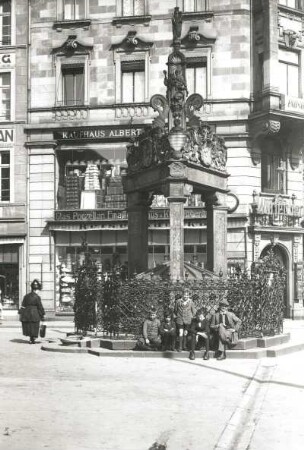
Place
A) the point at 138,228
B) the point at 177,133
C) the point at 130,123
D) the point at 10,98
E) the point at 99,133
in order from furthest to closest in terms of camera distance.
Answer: the point at 10,98 → the point at 99,133 → the point at 130,123 → the point at 138,228 → the point at 177,133

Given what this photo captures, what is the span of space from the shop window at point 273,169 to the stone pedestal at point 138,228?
12281mm

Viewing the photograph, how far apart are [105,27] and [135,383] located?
2347 cm

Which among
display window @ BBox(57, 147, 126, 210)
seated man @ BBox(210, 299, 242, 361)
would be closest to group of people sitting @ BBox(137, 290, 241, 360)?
seated man @ BBox(210, 299, 242, 361)

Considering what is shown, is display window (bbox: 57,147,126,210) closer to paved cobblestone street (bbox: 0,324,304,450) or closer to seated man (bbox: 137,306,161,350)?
seated man (bbox: 137,306,161,350)

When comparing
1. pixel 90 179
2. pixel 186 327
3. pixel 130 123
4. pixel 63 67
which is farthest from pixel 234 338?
pixel 63 67

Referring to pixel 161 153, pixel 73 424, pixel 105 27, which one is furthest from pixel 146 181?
pixel 105 27

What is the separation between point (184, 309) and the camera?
17.3 meters

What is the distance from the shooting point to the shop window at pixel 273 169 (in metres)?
32.6

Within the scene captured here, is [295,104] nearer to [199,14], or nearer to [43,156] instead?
[199,14]

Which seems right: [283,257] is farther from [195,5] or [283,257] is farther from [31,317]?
[31,317]

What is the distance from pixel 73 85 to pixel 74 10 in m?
3.39

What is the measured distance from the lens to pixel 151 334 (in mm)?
17188

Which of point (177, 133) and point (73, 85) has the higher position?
point (73, 85)

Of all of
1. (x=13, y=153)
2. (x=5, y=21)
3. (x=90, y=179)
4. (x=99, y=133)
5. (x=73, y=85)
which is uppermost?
(x=5, y=21)
